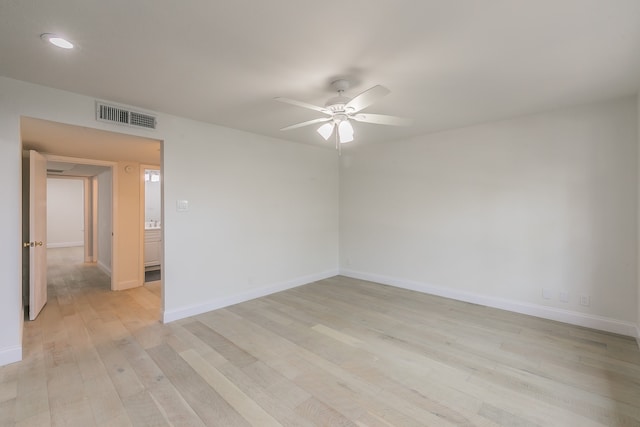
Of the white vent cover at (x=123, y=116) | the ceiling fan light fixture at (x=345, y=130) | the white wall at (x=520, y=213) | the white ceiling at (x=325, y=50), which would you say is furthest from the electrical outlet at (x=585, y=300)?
the white vent cover at (x=123, y=116)

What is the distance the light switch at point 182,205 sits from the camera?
3459 mm

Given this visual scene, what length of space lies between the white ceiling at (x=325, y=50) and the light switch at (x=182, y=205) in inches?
43.8

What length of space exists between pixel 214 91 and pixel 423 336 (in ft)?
10.5

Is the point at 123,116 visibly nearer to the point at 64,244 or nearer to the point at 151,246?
the point at 151,246

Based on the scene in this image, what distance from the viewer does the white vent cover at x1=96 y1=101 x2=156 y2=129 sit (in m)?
2.84

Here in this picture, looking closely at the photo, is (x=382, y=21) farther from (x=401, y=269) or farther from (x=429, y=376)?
(x=401, y=269)

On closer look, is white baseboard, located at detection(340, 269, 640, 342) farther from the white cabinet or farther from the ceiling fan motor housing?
the white cabinet

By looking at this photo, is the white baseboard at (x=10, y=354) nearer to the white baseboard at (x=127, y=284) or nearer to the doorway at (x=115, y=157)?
the doorway at (x=115, y=157)

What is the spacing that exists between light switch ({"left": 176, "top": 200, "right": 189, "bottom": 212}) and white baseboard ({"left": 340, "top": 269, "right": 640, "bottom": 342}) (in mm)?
3320

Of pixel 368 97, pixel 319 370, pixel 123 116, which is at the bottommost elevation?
pixel 319 370

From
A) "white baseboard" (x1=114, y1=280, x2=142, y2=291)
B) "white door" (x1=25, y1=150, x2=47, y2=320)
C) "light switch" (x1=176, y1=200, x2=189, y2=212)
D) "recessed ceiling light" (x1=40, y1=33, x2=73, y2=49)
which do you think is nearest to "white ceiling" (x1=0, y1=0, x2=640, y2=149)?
"recessed ceiling light" (x1=40, y1=33, x2=73, y2=49)

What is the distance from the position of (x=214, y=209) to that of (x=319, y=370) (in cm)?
240

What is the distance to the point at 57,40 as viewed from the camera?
1.84 metres

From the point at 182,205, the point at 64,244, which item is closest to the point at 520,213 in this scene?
the point at 182,205
